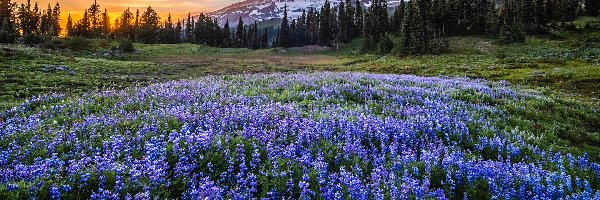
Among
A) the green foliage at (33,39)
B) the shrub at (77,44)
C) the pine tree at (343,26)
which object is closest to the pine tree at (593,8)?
the pine tree at (343,26)

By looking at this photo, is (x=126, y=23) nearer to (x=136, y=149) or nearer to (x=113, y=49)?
(x=113, y=49)

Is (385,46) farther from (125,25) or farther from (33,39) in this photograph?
(125,25)

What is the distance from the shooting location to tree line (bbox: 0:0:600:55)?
3036 inches

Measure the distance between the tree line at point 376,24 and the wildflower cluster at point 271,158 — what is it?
64.6 meters

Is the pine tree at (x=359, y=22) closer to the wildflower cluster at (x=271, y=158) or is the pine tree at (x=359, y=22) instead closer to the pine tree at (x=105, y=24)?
the pine tree at (x=105, y=24)

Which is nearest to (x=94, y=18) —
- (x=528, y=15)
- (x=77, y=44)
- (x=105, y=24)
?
(x=105, y=24)

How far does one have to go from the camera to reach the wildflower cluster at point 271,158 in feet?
18.9

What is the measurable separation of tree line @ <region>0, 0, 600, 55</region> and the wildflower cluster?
64560 mm

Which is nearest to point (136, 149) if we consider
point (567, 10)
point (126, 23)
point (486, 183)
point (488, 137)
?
point (486, 183)

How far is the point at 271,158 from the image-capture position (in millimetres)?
6824

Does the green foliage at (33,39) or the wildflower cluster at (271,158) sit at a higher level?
the green foliage at (33,39)

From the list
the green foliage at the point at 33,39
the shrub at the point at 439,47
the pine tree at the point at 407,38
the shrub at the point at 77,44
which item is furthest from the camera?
the shrub at the point at 77,44

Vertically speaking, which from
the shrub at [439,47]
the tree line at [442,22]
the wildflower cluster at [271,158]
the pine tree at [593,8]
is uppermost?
the pine tree at [593,8]

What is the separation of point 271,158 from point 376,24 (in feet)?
372
